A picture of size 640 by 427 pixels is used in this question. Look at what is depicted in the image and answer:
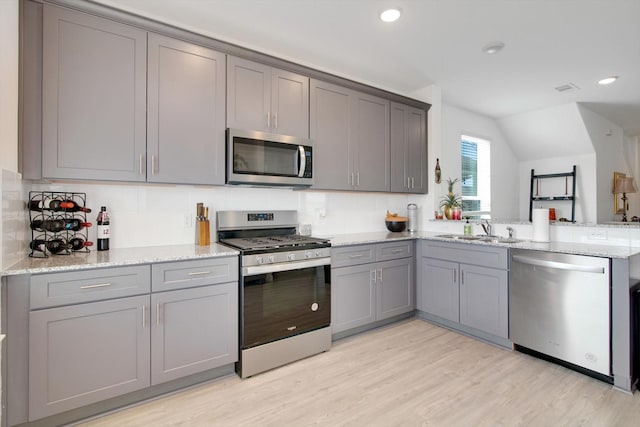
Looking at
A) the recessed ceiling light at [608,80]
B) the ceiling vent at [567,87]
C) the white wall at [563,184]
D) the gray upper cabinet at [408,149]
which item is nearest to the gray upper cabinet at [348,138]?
the gray upper cabinet at [408,149]

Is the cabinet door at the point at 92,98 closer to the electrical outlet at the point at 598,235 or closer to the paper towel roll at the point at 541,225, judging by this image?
the paper towel roll at the point at 541,225

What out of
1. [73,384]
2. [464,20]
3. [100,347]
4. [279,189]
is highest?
[464,20]

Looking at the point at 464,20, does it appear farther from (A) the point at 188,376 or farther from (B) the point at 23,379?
(B) the point at 23,379

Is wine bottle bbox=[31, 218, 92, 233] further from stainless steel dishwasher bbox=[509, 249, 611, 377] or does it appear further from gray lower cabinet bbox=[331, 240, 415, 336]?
stainless steel dishwasher bbox=[509, 249, 611, 377]

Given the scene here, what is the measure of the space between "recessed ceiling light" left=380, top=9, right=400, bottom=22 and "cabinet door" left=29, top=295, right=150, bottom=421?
2560 millimetres

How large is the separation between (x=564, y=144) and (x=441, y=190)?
2.80 meters

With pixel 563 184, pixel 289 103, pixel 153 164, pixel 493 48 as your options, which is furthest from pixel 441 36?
pixel 563 184

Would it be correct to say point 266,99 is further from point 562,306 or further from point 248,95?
point 562,306

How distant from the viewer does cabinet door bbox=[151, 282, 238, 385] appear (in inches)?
75.0

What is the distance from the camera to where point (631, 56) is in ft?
9.94

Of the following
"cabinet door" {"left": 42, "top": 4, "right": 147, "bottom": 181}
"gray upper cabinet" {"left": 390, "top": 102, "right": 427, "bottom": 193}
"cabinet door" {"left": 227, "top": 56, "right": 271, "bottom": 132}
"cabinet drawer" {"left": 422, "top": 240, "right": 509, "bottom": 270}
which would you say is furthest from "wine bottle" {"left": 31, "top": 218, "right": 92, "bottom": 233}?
"cabinet drawer" {"left": 422, "top": 240, "right": 509, "bottom": 270}

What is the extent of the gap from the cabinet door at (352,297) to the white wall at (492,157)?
5.37 ft

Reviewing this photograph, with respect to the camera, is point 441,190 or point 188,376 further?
point 441,190

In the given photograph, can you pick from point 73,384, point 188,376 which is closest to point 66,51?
point 73,384
